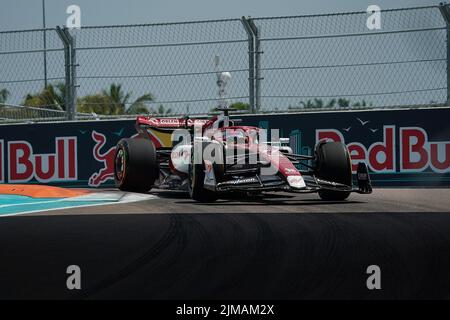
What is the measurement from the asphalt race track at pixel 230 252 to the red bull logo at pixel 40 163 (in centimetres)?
561

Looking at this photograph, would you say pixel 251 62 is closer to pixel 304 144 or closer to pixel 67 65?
pixel 304 144

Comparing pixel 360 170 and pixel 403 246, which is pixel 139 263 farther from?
pixel 360 170

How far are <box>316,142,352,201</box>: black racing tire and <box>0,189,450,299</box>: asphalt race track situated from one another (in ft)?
3.58

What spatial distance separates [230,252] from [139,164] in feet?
20.0

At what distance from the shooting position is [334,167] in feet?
35.1

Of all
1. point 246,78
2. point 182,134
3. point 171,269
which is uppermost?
point 246,78

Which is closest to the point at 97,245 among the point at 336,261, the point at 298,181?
the point at 336,261

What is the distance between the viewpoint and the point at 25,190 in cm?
1276

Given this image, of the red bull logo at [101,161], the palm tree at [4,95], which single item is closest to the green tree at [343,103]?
the red bull logo at [101,161]

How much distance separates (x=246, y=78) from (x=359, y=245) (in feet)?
27.7

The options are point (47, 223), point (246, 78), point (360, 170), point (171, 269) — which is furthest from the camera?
point (246, 78)

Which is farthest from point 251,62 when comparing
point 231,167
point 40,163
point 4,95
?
point 4,95

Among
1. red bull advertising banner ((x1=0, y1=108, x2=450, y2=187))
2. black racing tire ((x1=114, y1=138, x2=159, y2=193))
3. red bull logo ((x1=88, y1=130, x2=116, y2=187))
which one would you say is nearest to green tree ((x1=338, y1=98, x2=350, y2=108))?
red bull advertising banner ((x1=0, y1=108, x2=450, y2=187))

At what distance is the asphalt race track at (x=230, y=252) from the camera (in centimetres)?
474
